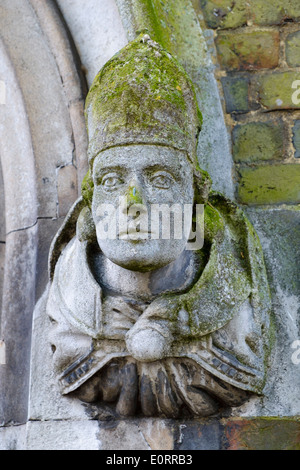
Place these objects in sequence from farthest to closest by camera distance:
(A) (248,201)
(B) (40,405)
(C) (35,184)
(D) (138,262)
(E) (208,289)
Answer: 1. (C) (35,184)
2. (A) (248,201)
3. (B) (40,405)
4. (E) (208,289)
5. (D) (138,262)

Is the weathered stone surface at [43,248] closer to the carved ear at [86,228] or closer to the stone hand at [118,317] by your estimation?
the carved ear at [86,228]

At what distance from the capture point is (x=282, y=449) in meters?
1.70

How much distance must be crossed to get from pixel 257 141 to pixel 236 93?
0.18m

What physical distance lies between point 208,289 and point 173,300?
0.29ft

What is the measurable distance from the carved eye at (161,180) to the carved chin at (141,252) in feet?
0.41

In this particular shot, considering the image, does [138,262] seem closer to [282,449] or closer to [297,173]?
[282,449]

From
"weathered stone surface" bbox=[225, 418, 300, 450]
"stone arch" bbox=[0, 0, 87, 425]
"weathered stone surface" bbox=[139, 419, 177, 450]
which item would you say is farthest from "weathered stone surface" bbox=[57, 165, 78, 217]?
"weathered stone surface" bbox=[225, 418, 300, 450]

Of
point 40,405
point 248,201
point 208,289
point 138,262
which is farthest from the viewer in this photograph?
point 248,201

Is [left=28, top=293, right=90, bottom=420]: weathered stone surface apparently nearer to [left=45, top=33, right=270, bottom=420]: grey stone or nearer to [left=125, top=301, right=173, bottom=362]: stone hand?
[left=45, top=33, right=270, bottom=420]: grey stone

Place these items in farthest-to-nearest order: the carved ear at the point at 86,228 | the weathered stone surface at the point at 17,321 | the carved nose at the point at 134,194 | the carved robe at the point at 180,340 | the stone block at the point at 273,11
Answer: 1. the stone block at the point at 273,11
2. the weathered stone surface at the point at 17,321
3. the carved ear at the point at 86,228
4. the carved robe at the point at 180,340
5. the carved nose at the point at 134,194

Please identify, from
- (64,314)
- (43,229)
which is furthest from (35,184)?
(64,314)

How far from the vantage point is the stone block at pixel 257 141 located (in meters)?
2.16

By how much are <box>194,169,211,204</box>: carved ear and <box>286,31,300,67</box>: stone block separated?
71cm

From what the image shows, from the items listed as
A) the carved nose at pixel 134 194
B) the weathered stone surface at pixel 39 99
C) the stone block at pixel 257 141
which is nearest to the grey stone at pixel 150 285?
the carved nose at pixel 134 194
